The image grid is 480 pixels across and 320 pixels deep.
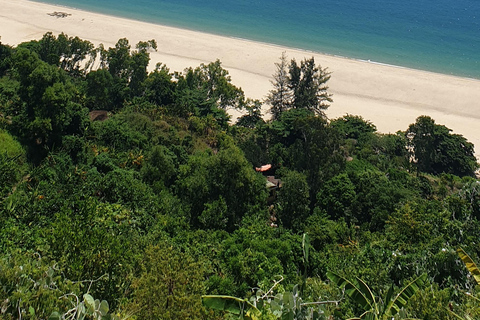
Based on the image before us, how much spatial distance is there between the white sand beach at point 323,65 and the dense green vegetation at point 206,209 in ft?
29.3

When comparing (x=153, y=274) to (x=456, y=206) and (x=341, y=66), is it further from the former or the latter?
(x=341, y=66)

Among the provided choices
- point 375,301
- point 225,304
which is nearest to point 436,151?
point 375,301

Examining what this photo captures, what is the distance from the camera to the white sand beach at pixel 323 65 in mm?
40312

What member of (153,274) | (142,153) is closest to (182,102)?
(142,153)

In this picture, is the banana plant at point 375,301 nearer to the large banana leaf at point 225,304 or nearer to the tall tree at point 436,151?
the large banana leaf at point 225,304

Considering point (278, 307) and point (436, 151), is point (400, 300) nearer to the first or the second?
point (278, 307)

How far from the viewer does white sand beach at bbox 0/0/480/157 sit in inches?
1587

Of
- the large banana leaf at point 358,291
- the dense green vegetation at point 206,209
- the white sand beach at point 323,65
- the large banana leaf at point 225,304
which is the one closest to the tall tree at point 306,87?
the dense green vegetation at point 206,209

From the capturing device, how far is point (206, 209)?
56.4 ft

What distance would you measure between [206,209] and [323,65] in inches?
1432

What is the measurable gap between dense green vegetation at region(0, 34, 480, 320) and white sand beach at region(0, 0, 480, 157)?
894 centimetres

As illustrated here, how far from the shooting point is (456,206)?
647 inches

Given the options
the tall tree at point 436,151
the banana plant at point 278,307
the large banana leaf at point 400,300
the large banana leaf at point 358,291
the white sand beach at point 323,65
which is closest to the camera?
the banana plant at point 278,307

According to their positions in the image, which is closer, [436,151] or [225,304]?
[225,304]
